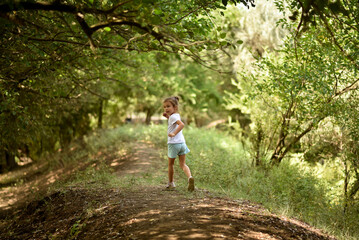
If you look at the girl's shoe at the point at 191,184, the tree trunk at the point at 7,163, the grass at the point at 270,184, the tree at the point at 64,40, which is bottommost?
the tree trunk at the point at 7,163

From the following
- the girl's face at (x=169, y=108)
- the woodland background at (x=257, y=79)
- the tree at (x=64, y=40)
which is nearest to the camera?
the tree at (x=64, y=40)

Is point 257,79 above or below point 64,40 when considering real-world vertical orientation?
below

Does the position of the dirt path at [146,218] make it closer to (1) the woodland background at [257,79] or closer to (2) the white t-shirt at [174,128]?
(2) the white t-shirt at [174,128]

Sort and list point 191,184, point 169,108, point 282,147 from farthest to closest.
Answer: point 282,147 → point 169,108 → point 191,184

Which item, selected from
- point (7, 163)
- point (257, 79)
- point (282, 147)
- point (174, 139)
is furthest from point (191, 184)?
point (7, 163)

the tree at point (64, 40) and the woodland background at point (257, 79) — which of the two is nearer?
the tree at point (64, 40)

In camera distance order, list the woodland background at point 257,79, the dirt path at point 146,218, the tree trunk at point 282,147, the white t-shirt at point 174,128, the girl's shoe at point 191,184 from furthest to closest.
→ 1. the tree trunk at point 282,147
2. the white t-shirt at point 174,128
3. the girl's shoe at point 191,184
4. the woodland background at point 257,79
5. the dirt path at point 146,218

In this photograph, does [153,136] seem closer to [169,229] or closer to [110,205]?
[110,205]

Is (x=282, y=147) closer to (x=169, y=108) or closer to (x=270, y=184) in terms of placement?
(x=270, y=184)

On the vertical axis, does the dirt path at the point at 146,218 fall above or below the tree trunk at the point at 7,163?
above

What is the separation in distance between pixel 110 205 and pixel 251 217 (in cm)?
238

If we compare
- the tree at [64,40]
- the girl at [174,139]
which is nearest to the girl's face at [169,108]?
the girl at [174,139]

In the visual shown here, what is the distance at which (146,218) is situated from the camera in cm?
460

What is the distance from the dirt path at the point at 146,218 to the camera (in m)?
4.12
